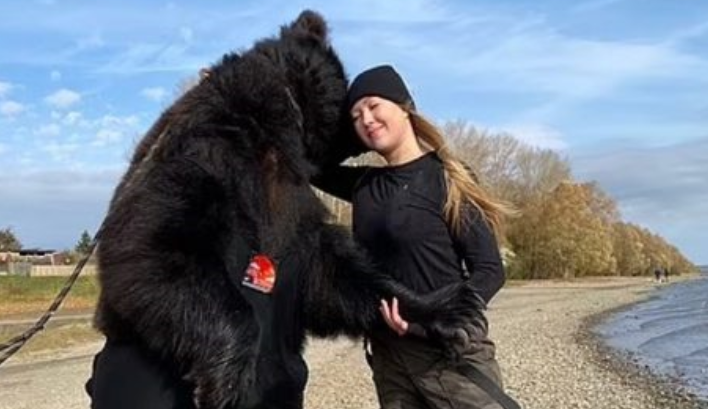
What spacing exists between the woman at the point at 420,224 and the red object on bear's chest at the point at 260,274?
0.62 meters

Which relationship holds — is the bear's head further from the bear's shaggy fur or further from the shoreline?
the shoreline

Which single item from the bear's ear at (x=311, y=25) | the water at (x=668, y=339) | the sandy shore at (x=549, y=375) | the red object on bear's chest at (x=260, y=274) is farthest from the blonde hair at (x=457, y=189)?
the water at (x=668, y=339)

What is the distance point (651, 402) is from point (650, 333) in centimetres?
1808

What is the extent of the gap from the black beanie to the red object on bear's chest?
72cm

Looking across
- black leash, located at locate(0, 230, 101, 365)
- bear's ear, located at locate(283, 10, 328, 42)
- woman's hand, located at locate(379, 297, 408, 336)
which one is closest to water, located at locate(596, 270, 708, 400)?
woman's hand, located at locate(379, 297, 408, 336)

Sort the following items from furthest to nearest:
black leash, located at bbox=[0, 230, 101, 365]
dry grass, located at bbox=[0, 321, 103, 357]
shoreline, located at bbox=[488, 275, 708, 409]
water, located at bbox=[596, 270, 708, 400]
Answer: dry grass, located at bbox=[0, 321, 103, 357]
water, located at bbox=[596, 270, 708, 400]
shoreline, located at bbox=[488, 275, 708, 409]
black leash, located at bbox=[0, 230, 101, 365]

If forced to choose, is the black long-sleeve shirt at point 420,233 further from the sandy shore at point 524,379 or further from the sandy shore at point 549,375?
the sandy shore at point 524,379

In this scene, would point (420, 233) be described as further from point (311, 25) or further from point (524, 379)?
point (524, 379)

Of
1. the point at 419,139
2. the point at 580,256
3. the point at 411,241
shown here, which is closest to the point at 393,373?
the point at 411,241

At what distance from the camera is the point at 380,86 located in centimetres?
312

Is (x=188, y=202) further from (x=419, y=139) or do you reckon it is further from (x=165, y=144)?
(x=419, y=139)

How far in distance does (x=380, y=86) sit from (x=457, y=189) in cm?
43

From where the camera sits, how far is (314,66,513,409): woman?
3111 mm

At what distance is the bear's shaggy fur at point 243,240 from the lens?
2.27 meters
